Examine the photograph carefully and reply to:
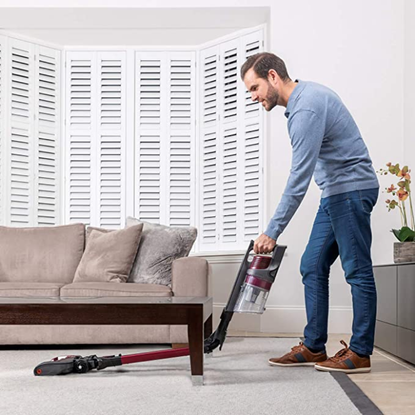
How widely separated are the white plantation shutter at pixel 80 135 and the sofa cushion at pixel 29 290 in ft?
5.70

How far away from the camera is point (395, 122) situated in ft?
16.5

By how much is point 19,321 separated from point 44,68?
3558 millimetres

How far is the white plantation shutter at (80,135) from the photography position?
5.72m

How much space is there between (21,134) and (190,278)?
2406 millimetres

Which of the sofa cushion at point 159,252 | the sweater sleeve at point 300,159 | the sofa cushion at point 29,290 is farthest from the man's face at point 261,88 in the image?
the sofa cushion at point 29,290

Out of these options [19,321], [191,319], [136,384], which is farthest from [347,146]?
[19,321]

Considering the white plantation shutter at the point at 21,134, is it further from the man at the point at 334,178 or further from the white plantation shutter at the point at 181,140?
the man at the point at 334,178

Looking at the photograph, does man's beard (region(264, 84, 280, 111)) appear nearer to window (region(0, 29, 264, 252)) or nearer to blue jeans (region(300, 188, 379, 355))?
blue jeans (region(300, 188, 379, 355))

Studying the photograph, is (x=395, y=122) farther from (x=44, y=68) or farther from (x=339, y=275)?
(x=44, y=68)

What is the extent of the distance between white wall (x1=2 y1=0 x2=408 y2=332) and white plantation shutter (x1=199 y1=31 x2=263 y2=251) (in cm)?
26

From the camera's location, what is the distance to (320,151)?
2965mm

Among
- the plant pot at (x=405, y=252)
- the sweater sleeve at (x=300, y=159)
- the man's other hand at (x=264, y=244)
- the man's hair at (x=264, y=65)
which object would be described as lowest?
the plant pot at (x=405, y=252)

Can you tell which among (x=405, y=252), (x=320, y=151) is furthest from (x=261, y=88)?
(x=405, y=252)

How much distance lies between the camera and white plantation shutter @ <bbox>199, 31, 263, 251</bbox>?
211 inches
